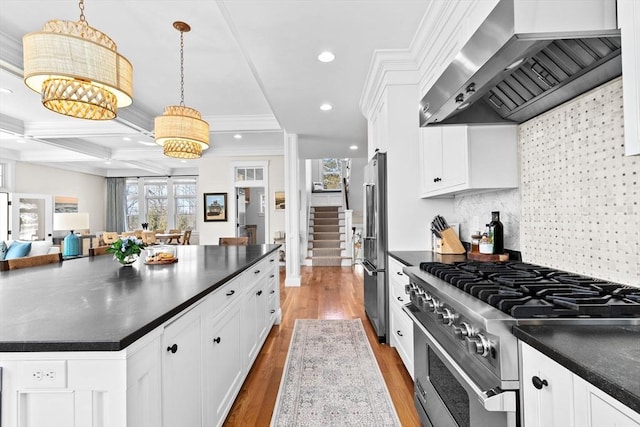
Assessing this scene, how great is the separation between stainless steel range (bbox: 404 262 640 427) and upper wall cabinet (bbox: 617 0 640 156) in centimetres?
48

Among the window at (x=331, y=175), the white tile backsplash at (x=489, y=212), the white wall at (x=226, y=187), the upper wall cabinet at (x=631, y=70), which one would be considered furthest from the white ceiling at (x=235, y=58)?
the window at (x=331, y=175)

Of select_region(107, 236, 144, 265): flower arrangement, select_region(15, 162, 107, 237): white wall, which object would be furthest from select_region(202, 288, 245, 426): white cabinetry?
select_region(15, 162, 107, 237): white wall

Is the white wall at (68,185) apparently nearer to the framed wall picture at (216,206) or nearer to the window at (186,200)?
the window at (186,200)

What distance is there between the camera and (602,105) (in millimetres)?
1427

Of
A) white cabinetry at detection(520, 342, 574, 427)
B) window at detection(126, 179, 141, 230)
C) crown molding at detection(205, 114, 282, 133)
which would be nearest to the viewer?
white cabinetry at detection(520, 342, 574, 427)

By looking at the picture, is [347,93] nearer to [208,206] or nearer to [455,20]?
[455,20]

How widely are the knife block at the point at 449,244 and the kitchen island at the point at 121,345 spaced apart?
61.6 inches

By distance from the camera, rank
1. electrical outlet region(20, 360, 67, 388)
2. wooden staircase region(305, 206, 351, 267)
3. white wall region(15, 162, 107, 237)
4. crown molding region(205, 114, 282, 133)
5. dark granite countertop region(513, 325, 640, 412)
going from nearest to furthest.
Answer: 1. dark granite countertop region(513, 325, 640, 412)
2. electrical outlet region(20, 360, 67, 388)
3. crown molding region(205, 114, 282, 133)
4. wooden staircase region(305, 206, 351, 267)
5. white wall region(15, 162, 107, 237)

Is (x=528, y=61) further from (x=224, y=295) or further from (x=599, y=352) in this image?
(x=224, y=295)

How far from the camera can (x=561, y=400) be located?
786 mm

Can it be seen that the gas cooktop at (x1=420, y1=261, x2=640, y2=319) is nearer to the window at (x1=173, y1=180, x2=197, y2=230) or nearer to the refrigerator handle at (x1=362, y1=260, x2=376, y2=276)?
the refrigerator handle at (x1=362, y1=260, x2=376, y2=276)

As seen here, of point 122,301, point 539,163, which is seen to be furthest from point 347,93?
point 122,301

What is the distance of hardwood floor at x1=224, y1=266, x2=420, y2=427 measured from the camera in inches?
78.5

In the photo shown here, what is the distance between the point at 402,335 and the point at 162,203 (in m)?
10.6
